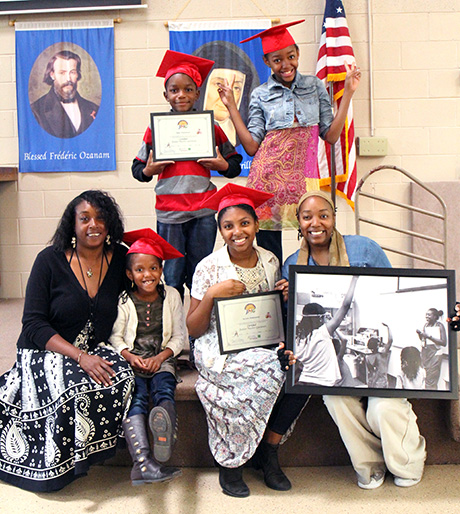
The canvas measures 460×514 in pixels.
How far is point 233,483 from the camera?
79.3 inches

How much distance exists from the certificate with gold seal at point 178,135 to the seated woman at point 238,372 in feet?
1.06

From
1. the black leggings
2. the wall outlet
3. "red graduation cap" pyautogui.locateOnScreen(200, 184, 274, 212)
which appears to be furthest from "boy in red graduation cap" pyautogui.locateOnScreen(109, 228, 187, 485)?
the wall outlet

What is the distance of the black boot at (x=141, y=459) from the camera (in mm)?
1853

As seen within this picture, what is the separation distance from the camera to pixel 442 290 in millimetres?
1990

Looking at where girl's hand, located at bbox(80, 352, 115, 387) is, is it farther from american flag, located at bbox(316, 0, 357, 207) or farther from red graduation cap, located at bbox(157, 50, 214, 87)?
american flag, located at bbox(316, 0, 357, 207)

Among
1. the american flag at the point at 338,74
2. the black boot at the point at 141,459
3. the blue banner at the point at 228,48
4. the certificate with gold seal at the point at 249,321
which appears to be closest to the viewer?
the black boot at the point at 141,459

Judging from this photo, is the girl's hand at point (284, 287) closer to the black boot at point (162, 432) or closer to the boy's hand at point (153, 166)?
the black boot at point (162, 432)

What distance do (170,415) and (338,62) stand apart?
2982 mm

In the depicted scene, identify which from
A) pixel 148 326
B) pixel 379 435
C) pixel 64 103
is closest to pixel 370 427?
pixel 379 435

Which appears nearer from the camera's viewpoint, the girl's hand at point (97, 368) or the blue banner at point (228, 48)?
the girl's hand at point (97, 368)

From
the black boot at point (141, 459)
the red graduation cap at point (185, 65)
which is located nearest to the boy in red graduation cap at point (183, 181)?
the red graduation cap at point (185, 65)

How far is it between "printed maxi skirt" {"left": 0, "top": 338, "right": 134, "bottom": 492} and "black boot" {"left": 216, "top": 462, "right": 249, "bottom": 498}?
0.40 m

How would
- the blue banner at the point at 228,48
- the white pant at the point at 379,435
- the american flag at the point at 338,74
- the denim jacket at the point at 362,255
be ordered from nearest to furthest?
the white pant at the point at 379,435, the denim jacket at the point at 362,255, the american flag at the point at 338,74, the blue banner at the point at 228,48

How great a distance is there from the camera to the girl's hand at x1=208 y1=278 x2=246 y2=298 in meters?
2.08
